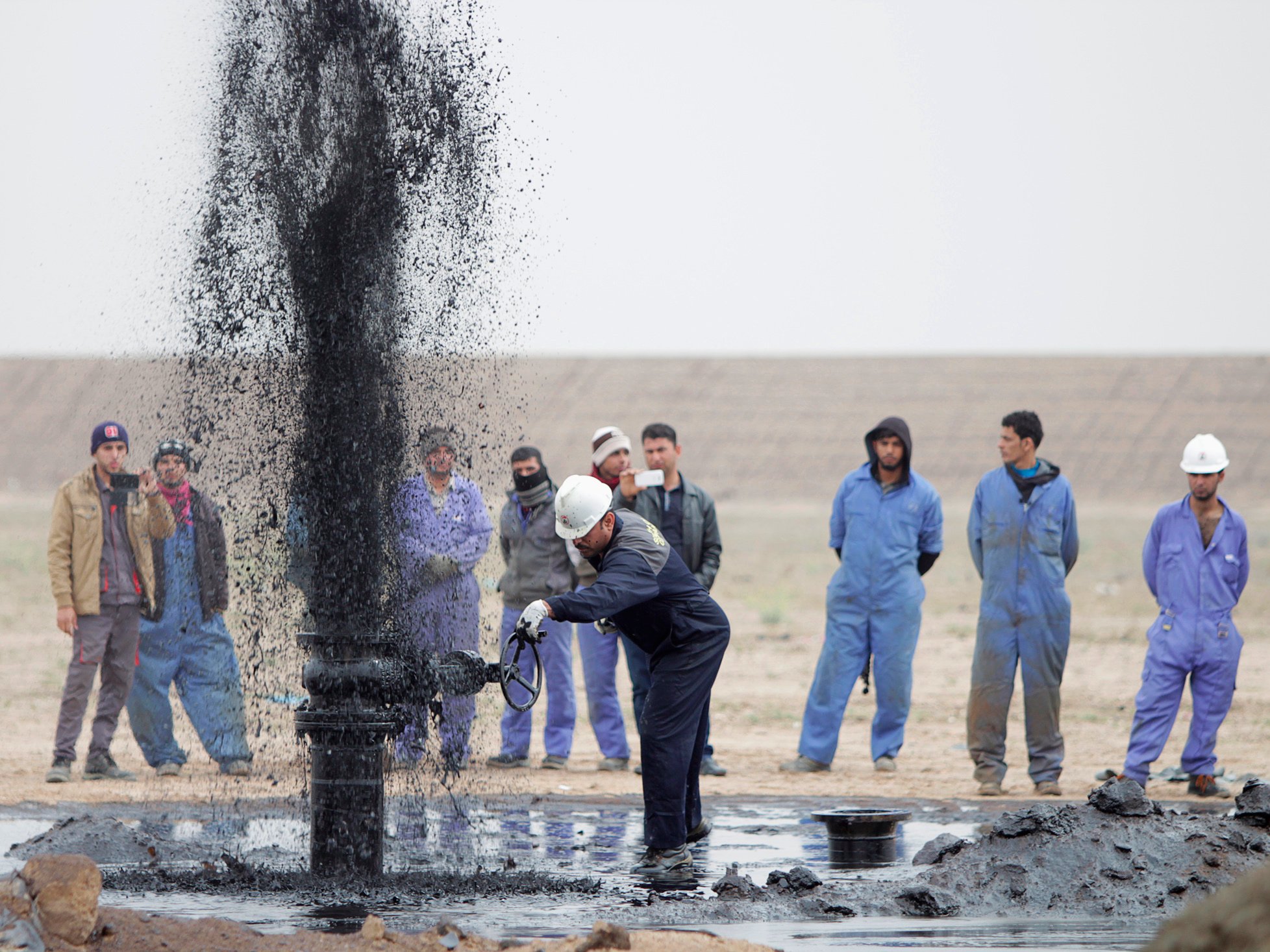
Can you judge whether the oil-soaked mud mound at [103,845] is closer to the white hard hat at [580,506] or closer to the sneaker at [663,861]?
the sneaker at [663,861]

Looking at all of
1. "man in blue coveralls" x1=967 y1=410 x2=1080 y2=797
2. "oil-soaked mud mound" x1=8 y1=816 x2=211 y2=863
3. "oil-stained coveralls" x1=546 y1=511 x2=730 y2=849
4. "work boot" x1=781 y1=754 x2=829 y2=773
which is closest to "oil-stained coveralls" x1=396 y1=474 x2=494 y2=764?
"work boot" x1=781 y1=754 x2=829 y2=773

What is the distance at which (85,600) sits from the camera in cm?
1072

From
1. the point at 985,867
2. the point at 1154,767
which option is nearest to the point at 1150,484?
the point at 1154,767

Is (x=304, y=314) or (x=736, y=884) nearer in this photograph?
(x=736, y=884)

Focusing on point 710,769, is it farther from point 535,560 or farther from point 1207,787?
point 1207,787

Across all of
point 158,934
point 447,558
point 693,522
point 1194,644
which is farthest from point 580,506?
point 1194,644

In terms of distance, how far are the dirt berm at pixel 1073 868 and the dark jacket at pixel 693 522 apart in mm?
3510

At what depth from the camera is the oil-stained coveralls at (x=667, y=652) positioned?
725 cm

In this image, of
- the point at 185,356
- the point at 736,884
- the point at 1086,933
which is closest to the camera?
the point at 1086,933

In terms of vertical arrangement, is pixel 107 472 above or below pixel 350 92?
below

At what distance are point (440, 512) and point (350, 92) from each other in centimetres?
416

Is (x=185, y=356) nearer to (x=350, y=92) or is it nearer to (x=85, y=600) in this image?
(x=350, y=92)

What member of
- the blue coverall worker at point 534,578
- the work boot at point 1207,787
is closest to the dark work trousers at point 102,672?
the blue coverall worker at point 534,578

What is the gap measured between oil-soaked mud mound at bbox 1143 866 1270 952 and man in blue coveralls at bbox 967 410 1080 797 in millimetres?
7389
